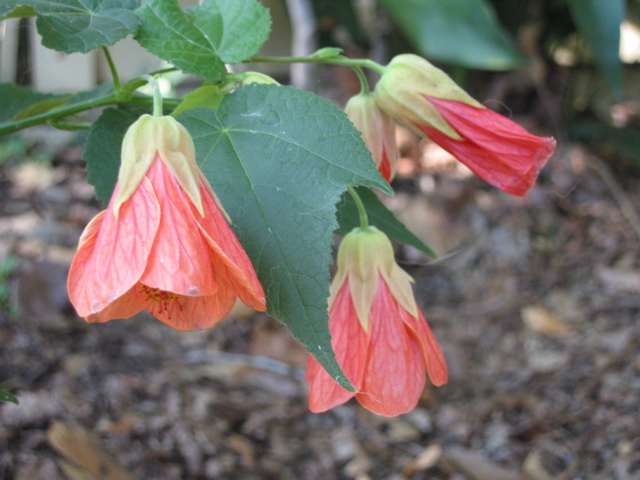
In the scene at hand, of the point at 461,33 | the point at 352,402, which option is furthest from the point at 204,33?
the point at 461,33

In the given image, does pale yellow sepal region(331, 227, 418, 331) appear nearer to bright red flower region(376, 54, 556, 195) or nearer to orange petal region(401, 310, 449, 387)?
orange petal region(401, 310, 449, 387)

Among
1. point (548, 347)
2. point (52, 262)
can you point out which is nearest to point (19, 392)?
point (52, 262)

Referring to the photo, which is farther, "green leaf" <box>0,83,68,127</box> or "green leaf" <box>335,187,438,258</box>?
"green leaf" <box>0,83,68,127</box>

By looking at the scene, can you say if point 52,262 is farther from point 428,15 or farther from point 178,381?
point 428,15

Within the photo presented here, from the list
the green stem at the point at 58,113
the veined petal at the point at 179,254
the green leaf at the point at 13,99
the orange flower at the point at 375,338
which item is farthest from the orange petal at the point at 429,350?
the green leaf at the point at 13,99

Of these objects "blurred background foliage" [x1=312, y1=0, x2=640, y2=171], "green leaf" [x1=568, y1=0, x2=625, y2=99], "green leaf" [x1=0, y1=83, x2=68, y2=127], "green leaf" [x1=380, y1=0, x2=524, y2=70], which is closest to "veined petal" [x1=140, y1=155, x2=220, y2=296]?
"green leaf" [x1=0, y1=83, x2=68, y2=127]

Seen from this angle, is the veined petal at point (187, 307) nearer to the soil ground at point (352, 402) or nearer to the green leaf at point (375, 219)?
the green leaf at point (375, 219)
